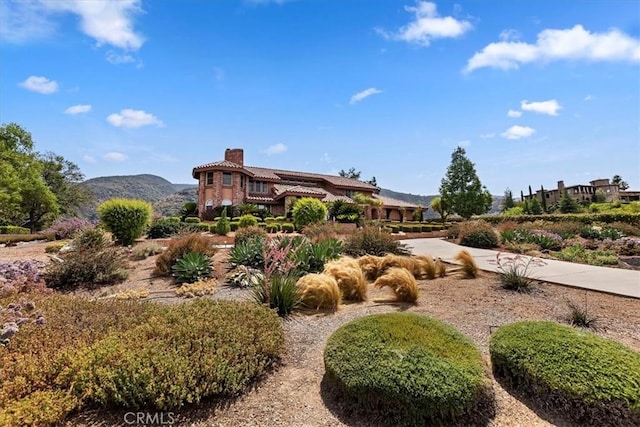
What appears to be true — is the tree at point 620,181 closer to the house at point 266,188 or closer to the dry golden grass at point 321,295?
the house at point 266,188

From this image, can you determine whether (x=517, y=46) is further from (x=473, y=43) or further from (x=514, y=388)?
(x=514, y=388)

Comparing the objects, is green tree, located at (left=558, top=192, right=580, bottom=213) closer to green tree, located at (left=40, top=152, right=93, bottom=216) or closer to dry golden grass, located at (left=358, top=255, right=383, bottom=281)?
dry golden grass, located at (left=358, top=255, right=383, bottom=281)

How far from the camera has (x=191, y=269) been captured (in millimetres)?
7359

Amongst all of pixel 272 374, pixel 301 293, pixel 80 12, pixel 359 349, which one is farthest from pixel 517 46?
pixel 80 12

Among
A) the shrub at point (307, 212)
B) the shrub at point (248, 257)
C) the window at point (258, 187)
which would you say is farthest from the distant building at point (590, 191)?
the shrub at point (248, 257)

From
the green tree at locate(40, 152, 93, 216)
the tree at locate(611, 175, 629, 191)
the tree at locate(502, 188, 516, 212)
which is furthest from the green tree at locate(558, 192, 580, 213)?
the green tree at locate(40, 152, 93, 216)

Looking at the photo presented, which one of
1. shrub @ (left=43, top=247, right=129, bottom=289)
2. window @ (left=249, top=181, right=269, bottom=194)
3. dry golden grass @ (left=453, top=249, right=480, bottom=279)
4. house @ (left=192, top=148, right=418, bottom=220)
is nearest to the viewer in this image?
dry golden grass @ (left=453, top=249, right=480, bottom=279)

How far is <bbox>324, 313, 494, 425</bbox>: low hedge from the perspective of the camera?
231 cm

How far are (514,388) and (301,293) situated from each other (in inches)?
122

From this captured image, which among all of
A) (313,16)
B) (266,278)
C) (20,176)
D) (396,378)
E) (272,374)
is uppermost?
(313,16)

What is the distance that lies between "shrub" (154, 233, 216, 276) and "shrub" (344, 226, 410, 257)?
4.08 meters

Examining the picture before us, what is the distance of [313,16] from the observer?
8609 millimetres

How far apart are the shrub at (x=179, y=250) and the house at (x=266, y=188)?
2050 cm

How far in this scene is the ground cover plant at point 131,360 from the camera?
2385mm
